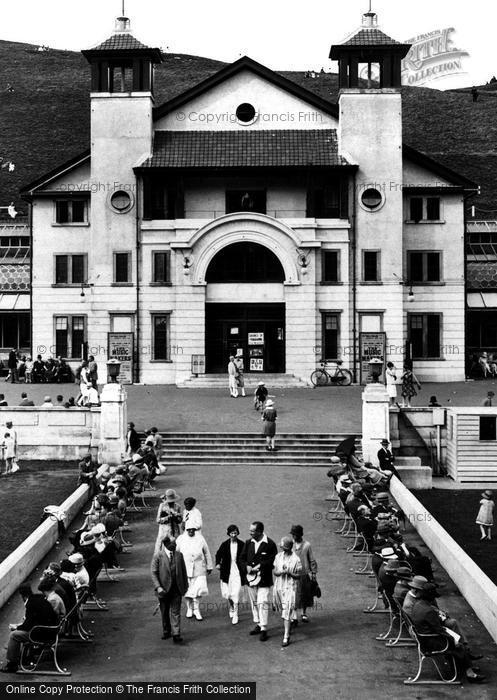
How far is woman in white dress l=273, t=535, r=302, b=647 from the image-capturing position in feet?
48.6

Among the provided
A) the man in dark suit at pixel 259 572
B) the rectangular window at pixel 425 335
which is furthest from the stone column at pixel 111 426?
the rectangular window at pixel 425 335

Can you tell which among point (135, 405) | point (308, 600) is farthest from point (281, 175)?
point (308, 600)

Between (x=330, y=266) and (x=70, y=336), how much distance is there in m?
13.8

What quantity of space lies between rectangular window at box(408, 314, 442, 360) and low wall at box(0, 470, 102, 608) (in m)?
29.1

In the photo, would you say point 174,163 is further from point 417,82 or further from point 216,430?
point 417,82

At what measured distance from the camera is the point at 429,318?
49812 mm

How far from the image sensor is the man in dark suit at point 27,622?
45.0ft

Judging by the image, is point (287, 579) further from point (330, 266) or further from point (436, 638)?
point (330, 266)

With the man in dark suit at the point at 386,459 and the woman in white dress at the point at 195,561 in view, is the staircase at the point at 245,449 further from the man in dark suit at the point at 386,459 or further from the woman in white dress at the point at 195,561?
the woman in white dress at the point at 195,561

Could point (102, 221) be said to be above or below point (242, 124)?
below

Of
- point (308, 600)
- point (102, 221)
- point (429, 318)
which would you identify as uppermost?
point (102, 221)

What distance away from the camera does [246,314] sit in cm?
4862

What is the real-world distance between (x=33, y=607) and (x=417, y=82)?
158m

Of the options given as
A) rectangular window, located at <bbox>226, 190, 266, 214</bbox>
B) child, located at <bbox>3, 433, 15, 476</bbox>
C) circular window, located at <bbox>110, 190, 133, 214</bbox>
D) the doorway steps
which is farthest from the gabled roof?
child, located at <bbox>3, 433, 15, 476</bbox>
